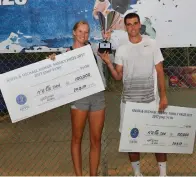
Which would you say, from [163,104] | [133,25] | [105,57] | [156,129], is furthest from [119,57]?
[156,129]

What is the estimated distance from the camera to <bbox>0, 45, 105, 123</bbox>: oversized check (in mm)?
4277

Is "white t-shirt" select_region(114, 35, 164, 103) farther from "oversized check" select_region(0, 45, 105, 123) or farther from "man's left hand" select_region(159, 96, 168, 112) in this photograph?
"oversized check" select_region(0, 45, 105, 123)

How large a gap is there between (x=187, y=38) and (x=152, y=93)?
931 mm

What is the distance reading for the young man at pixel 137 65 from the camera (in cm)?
429

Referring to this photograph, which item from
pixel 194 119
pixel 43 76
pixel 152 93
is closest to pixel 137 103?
pixel 152 93

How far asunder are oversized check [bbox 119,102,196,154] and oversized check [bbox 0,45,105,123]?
1.73 feet

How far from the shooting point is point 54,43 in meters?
4.94

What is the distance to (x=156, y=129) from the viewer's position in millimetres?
4555

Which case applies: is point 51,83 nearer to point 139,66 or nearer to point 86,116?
point 86,116

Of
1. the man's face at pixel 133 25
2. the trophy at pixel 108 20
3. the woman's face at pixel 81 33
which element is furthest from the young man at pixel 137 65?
the trophy at pixel 108 20

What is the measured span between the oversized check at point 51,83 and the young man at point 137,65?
22 cm

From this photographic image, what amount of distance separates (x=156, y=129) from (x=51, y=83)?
125 centimetres

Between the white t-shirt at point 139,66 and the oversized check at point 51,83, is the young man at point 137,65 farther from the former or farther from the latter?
the oversized check at point 51,83

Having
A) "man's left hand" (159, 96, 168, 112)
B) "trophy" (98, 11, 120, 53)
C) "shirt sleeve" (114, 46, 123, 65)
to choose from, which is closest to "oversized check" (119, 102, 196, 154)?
"man's left hand" (159, 96, 168, 112)
